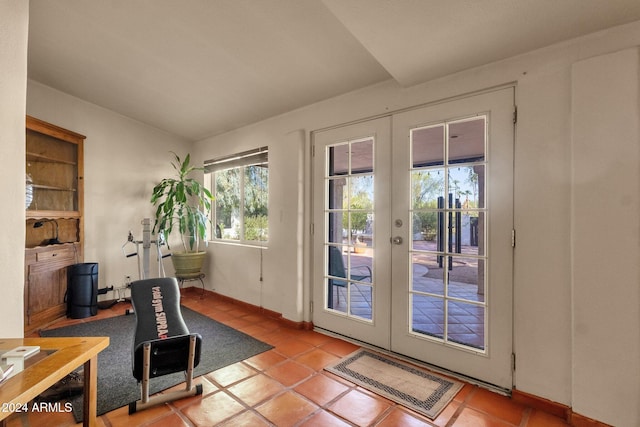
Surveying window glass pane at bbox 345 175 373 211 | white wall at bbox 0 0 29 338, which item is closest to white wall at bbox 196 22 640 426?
window glass pane at bbox 345 175 373 211

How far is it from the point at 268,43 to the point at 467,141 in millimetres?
1753

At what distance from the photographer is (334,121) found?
315 centimetres

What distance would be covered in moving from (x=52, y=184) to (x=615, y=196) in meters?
5.34

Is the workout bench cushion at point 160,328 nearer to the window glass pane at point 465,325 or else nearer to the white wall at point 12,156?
the white wall at point 12,156

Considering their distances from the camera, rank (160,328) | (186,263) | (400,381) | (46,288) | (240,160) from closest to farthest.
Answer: (160,328), (400,381), (46,288), (240,160), (186,263)

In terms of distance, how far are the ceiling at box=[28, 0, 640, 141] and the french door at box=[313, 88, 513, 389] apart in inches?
A: 17.3

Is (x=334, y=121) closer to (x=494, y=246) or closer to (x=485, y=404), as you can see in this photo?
(x=494, y=246)

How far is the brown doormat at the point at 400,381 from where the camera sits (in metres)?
2.06

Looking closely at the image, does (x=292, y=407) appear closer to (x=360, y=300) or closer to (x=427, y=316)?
(x=360, y=300)

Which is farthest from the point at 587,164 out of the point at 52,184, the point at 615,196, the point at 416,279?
the point at 52,184

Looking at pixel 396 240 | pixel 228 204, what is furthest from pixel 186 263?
pixel 396 240

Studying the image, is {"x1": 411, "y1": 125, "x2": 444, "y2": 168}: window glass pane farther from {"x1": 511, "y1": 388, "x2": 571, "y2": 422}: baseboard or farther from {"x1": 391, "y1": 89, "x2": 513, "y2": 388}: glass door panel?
{"x1": 511, "y1": 388, "x2": 571, "y2": 422}: baseboard

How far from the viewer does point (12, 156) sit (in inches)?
67.8

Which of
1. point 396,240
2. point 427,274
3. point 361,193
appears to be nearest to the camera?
point 427,274
